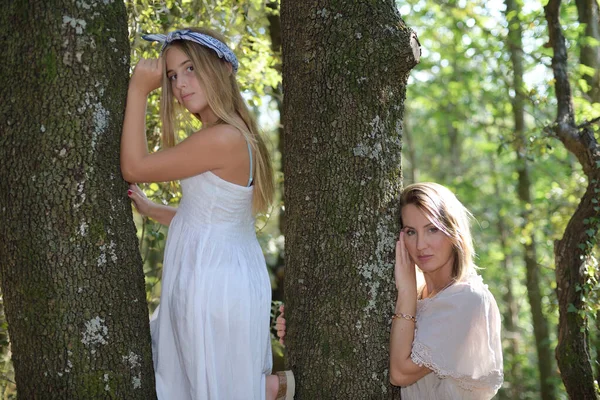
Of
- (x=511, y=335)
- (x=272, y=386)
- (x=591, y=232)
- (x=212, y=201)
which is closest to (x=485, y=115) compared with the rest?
(x=511, y=335)

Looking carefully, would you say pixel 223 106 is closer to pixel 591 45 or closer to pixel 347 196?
pixel 347 196

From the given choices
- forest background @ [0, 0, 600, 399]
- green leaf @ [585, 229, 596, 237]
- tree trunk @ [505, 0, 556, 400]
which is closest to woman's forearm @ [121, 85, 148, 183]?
forest background @ [0, 0, 600, 399]

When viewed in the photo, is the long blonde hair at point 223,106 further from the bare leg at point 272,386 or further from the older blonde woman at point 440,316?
the bare leg at point 272,386

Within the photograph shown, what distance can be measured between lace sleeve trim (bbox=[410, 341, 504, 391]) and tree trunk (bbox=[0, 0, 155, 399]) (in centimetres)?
116

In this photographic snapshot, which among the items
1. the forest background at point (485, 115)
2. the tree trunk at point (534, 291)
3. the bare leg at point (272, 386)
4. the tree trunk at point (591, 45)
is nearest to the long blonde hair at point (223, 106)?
the forest background at point (485, 115)

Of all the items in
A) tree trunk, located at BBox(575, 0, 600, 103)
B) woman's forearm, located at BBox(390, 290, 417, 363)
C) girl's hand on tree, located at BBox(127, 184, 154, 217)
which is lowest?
woman's forearm, located at BBox(390, 290, 417, 363)

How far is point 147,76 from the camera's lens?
2797mm

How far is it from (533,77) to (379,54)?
8342 mm

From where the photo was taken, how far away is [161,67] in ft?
9.52

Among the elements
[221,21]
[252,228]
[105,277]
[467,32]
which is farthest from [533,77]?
[105,277]

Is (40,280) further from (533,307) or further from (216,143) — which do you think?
(533,307)

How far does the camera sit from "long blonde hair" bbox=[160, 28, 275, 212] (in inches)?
119

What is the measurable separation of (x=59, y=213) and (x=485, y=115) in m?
17.0

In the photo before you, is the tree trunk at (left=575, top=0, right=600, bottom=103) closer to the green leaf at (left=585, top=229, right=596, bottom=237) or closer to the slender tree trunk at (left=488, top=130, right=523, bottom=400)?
the green leaf at (left=585, top=229, right=596, bottom=237)
